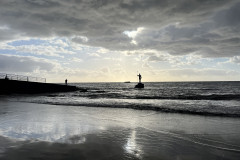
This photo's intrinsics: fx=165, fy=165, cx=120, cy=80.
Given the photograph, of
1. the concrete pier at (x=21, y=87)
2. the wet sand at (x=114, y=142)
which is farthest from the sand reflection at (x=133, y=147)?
the concrete pier at (x=21, y=87)

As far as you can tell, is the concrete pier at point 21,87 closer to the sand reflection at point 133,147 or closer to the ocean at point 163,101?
the ocean at point 163,101

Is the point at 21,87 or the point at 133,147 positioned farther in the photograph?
the point at 21,87

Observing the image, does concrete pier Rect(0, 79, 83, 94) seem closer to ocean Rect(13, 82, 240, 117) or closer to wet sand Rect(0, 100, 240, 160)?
ocean Rect(13, 82, 240, 117)

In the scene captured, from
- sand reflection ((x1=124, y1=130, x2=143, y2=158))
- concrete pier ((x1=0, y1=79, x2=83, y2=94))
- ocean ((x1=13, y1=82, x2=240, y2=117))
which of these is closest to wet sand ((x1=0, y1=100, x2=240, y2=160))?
sand reflection ((x1=124, y1=130, x2=143, y2=158))

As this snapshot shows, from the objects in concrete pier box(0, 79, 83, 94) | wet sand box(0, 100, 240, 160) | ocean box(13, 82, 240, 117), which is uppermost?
concrete pier box(0, 79, 83, 94)

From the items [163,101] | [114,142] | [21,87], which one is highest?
[21,87]

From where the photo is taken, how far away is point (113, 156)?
15.3ft

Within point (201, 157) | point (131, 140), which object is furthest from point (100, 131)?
point (201, 157)

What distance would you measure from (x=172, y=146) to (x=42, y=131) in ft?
17.6

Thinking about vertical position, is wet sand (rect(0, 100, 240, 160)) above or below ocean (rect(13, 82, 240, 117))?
above

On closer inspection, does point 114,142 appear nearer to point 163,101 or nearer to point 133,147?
point 133,147

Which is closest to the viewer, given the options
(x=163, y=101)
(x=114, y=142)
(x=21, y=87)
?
(x=114, y=142)

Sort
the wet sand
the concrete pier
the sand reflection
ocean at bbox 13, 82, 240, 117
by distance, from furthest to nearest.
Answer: the concrete pier → ocean at bbox 13, 82, 240, 117 → the sand reflection → the wet sand

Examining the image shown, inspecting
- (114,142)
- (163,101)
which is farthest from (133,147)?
(163,101)
